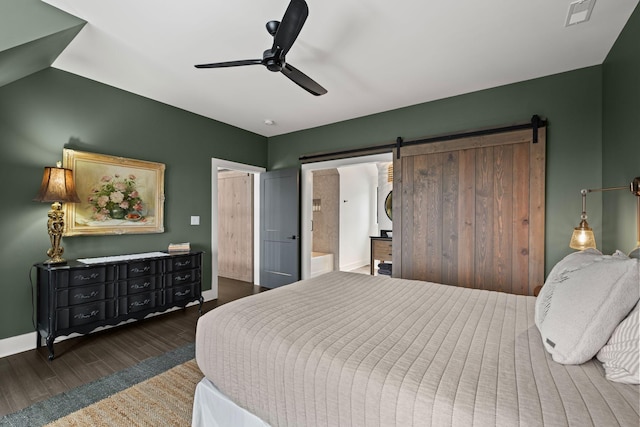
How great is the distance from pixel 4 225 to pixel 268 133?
3.39 m

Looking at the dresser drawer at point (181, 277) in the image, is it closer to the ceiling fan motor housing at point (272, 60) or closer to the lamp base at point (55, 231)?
the lamp base at point (55, 231)

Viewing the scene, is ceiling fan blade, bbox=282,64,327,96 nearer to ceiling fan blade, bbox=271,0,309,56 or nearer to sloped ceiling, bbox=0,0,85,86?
ceiling fan blade, bbox=271,0,309,56

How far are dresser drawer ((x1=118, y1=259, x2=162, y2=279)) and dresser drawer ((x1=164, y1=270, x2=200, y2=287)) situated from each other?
16 cm

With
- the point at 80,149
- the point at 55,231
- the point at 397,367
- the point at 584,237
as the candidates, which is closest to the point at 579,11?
the point at 584,237

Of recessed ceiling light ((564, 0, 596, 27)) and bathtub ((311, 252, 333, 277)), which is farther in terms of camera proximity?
bathtub ((311, 252, 333, 277))

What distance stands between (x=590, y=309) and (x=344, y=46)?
2.35 meters

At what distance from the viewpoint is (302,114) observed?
3.99 meters

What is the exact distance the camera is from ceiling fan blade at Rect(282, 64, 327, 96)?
214 centimetres

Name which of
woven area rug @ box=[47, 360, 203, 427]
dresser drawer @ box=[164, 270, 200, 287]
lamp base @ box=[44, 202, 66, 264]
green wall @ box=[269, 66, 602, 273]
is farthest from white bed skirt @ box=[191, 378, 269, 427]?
green wall @ box=[269, 66, 602, 273]

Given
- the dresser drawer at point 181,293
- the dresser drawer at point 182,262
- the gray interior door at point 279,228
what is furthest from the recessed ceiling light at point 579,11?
the dresser drawer at point 181,293

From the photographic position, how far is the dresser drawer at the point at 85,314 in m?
2.49

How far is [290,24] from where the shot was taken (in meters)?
1.66

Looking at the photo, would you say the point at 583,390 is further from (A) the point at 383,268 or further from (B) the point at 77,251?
(A) the point at 383,268

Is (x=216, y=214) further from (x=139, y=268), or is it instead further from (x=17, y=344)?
(x=17, y=344)
